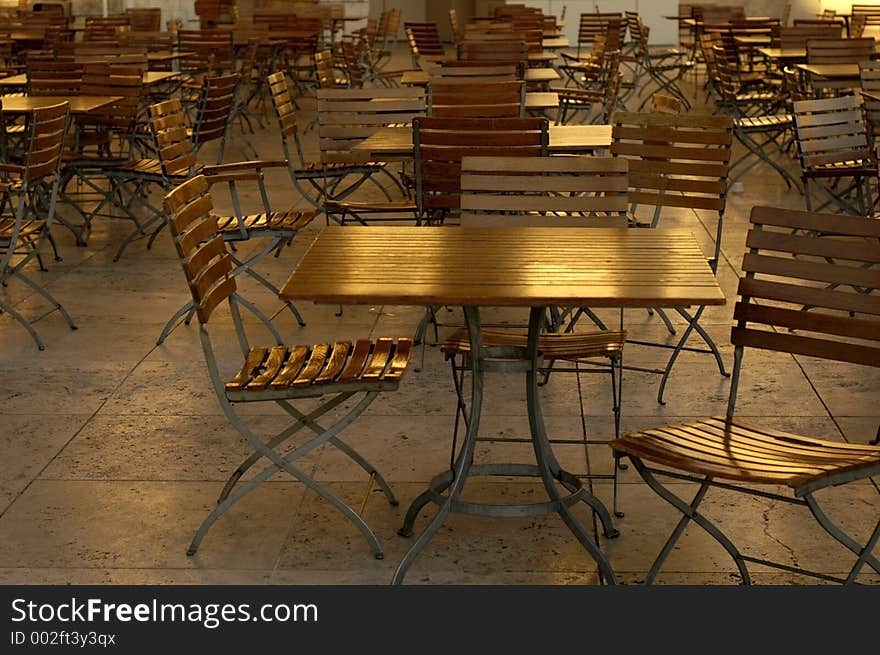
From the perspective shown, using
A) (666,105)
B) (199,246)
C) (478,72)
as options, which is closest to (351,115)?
(478,72)

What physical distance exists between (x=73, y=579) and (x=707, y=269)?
71.3 inches

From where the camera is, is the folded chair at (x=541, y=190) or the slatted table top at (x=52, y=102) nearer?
the folded chair at (x=541, y=190)

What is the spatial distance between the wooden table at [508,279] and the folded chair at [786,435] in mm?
213

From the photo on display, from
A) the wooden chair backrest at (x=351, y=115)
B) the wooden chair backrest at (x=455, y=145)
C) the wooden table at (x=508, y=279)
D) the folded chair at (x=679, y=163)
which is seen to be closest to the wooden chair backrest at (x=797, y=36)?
the wooden chair backrest at (x=351, y=115)

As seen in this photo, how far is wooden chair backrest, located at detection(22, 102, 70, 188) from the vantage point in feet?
19.4

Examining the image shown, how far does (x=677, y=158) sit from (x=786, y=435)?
2255 millimetres

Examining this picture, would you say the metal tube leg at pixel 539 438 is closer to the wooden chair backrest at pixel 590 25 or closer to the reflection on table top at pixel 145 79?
the reflection on table top at pixel 145 79

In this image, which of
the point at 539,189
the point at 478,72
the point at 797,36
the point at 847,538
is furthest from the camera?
the point at 797,36

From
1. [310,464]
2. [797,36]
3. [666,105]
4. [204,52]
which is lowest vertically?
[310,464]

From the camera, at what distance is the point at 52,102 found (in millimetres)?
7777

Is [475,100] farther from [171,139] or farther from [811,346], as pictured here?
[811,346]

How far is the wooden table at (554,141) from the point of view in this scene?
6.13 m

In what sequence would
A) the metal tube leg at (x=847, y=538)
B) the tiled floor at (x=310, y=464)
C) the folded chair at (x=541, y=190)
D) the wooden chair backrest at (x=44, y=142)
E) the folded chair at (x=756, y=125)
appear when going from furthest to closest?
the folded chair at (x=756, y=125) → the wooden chair backrest at (x=44, y=142) → the folded chair at (x=541, y=190) → the tiled floor at (x=310, y=464) → the metal tube leg at (x=847, y=538)

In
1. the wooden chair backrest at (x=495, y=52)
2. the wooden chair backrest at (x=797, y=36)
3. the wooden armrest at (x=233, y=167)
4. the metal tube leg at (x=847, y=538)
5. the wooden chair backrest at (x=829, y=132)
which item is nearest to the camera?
the metal tube leg at (x=847, y=538)
